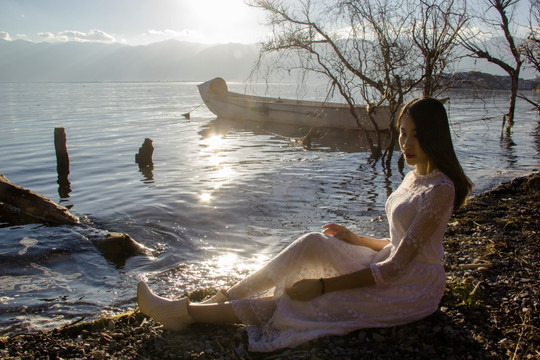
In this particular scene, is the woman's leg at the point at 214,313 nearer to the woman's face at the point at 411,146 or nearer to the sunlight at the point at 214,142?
the woman's face at the point at 411,146

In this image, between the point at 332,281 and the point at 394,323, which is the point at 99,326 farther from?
the point at 394,323

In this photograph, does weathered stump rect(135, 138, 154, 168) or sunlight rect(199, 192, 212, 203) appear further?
weathered stump rect(135, 138, 154, 168)

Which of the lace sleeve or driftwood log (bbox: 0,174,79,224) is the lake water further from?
the lace sleeve

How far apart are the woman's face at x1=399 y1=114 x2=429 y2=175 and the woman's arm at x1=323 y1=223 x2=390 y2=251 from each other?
84cm

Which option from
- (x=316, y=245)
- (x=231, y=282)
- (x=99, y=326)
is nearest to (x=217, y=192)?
(x=231, y=282)

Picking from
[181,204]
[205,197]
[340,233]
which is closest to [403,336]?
[340,233]

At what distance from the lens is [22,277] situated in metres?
7.26

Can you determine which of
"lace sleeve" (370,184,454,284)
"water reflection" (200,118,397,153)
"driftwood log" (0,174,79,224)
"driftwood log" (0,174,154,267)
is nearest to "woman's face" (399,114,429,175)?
"lace sleeve" (370,184,454,284)

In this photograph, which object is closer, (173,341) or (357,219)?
(173,341)

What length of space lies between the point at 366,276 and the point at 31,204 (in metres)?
8.77

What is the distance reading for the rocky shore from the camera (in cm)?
336

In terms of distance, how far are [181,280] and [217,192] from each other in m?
6.08

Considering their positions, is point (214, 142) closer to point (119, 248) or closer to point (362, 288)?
point (119, 248)

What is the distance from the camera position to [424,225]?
3.16 m
